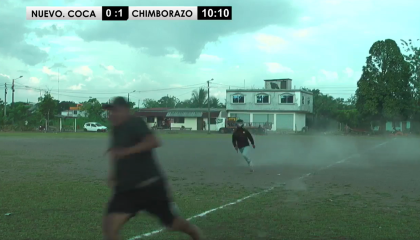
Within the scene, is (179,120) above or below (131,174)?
above

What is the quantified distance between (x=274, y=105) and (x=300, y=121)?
4.85 meters

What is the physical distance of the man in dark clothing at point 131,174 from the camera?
17.1 feet

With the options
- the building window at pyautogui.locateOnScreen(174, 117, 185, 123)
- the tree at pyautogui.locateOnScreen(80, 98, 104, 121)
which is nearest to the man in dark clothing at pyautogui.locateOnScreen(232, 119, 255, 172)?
the building window at pyautogui.locateOnScreen(174, 117, 185, 123)

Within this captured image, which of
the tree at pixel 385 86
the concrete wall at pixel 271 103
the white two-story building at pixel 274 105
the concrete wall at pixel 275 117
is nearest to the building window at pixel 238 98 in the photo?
the white two-story building at pixel 274 105

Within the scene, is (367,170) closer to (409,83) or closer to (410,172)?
(410,172)

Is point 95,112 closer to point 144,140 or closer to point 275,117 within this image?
point 275,117

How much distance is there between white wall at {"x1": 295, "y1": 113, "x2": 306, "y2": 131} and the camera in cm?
7600

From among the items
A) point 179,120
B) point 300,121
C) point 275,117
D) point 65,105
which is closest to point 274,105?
point 275,117

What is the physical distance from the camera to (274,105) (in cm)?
7694

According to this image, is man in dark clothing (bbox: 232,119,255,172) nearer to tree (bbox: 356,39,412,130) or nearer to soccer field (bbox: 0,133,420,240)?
soccer field (bbox: 0,133,420,240)

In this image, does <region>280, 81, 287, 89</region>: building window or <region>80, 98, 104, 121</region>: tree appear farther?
<region>80, 98, 104, 121</region>: tree

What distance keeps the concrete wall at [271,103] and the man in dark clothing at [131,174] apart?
71116 mm

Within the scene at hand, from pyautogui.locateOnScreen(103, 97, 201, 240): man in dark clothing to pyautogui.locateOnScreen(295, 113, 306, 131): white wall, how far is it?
7150 cm

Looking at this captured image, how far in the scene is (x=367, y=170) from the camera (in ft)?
57.5
